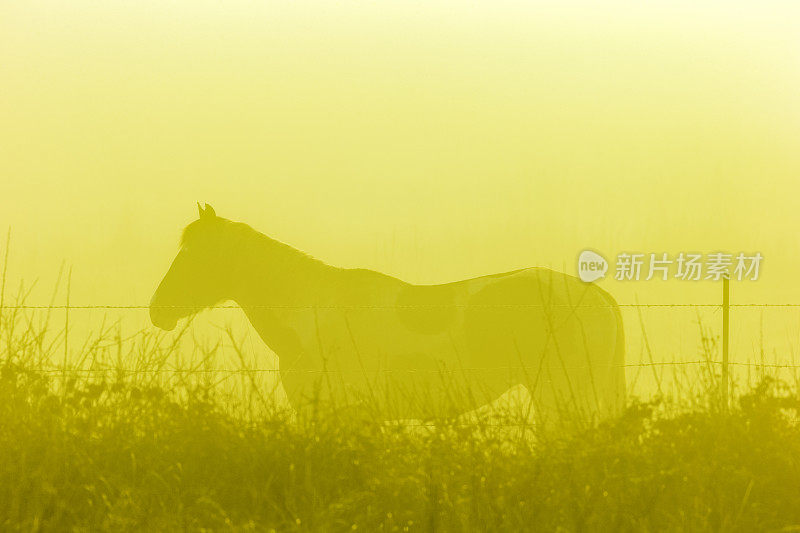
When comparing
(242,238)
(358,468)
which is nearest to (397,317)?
(242,238)

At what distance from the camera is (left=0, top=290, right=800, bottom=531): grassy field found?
3.95m

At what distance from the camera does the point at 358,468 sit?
4.34 m

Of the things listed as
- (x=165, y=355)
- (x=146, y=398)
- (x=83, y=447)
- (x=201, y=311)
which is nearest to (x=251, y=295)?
(x=201, y=311)

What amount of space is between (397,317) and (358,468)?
3.10m

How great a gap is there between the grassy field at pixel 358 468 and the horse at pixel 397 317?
1.91 metres

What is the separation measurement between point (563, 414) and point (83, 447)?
8.81 ft

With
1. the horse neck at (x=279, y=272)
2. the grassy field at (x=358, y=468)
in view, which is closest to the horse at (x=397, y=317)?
the horse neck at (x=279, y=272)

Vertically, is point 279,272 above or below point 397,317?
above

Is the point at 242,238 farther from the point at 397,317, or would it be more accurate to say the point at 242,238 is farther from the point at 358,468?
the point at 358,468

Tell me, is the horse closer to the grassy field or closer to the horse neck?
the horse neck

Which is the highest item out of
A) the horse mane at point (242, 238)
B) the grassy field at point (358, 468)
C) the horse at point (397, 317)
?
the horse mane at point (242, 238)

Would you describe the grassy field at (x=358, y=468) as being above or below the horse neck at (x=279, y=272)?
below

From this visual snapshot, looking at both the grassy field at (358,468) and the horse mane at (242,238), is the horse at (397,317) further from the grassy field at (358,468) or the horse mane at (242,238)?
the grassy field at (358,468)

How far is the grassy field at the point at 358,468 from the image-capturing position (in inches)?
155
